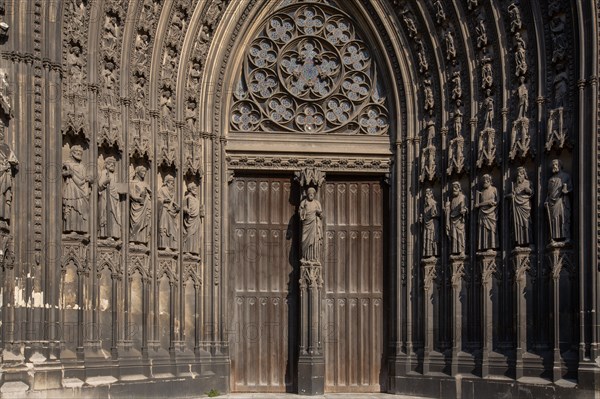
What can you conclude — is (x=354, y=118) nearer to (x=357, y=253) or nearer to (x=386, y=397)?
(x=357, y=253)

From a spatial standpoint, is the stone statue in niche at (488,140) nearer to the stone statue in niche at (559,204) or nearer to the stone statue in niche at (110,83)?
the stone statue in niche at (559,204)

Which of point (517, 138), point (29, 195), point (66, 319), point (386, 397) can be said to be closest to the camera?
point (29, 195)

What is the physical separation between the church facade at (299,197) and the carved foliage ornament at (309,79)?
0.04m

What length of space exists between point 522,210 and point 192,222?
555cm

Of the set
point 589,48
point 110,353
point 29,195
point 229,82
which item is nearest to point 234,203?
point 229,82

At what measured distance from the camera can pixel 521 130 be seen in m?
17.1

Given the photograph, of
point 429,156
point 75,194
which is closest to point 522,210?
point 429,156

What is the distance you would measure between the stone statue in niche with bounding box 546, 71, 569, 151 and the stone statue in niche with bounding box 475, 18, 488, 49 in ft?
5.40

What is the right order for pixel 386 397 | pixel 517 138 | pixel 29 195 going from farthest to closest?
pixel 386 397 → pixel 517 138 → pixel 29 195

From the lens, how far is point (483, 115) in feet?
58.7

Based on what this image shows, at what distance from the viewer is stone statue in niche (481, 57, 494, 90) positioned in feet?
58.3

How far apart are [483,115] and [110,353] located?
730 centimetres

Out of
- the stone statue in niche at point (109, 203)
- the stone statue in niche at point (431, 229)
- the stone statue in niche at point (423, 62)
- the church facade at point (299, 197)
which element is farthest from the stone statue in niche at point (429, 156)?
the stone statue in niche at point (109, 203)

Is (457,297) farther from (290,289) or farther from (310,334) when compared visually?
(290,289)
